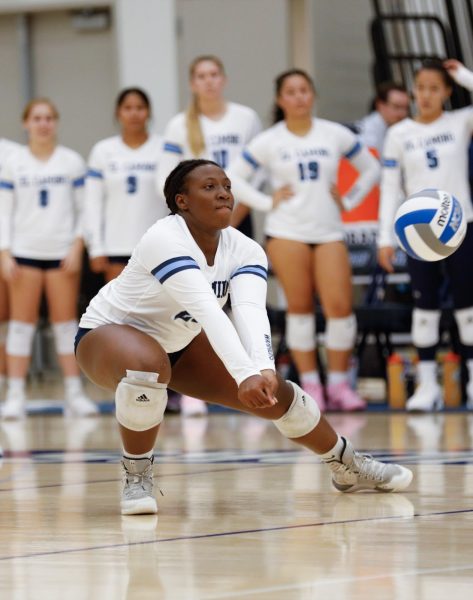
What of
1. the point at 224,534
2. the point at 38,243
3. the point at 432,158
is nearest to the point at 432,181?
the point at 432,158

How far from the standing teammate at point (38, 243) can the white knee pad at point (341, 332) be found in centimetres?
154

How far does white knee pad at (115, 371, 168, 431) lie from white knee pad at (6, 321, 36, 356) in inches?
166

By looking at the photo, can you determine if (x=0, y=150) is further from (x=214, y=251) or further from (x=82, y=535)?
(x=82, y=535)

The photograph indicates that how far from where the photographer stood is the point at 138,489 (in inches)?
155

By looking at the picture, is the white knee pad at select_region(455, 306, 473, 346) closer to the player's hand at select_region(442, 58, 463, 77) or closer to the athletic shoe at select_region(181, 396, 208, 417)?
the player's hand at select_region(442, 58, 463, 77)

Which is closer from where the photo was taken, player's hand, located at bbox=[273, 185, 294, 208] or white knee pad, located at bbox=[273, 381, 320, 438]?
white knee pad, located at bbox=[273, 381, 320, 438]

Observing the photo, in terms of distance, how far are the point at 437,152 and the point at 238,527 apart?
3.98 m

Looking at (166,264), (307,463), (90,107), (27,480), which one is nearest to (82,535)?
(166,264)

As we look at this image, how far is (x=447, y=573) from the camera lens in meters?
2.82

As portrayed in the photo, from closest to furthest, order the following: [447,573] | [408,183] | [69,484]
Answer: [447,573]
[69,484]
[408,183]

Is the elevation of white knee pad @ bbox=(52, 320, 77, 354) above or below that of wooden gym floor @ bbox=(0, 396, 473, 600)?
above

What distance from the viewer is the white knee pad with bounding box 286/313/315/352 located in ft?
24.6

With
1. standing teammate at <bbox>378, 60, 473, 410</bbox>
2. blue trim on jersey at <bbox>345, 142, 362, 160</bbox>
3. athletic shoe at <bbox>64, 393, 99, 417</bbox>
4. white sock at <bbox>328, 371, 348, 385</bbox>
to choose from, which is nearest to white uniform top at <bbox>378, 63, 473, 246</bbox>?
standing teammate at <bbox>378, 60, 473, 410</bbox>

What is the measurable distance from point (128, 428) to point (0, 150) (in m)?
4.73
